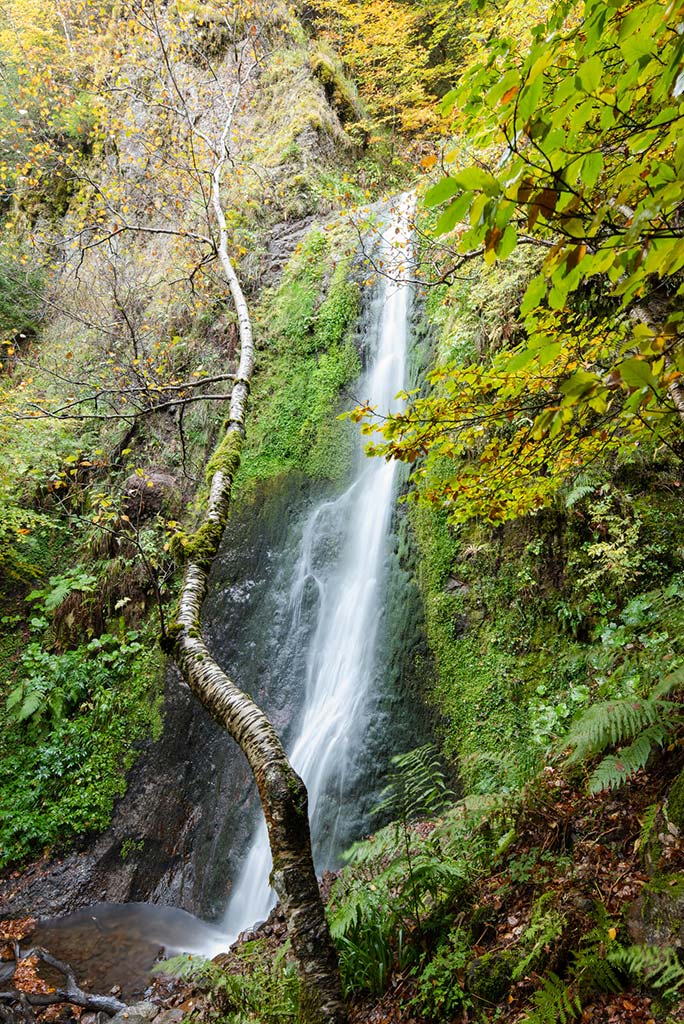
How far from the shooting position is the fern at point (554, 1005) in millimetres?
2197

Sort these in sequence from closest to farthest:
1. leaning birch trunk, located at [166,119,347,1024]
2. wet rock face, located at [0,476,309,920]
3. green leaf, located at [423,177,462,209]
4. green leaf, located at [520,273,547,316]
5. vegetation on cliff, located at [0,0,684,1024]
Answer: green leaf, located at [423,177,462,209]
green leaf, located at [520,273,547,316]
vegetation on cliff, located at [0,0,684,1024]
leaning birch trunk, located at [166,119,347,1024]
wet rock face, located at [0,476,309,920]

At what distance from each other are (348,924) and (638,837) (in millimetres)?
1632

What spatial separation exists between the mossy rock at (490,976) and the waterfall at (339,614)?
2727 mm

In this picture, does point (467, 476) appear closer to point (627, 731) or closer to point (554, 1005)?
point (627, 731)

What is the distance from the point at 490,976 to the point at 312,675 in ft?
14.0

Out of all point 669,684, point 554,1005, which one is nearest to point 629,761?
point 669,684

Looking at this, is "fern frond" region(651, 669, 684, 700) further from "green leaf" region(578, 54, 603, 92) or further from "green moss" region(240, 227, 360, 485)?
"green moss" region(240, 227, 360, 485)

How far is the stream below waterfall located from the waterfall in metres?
0.01

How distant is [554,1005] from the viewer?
2271mm

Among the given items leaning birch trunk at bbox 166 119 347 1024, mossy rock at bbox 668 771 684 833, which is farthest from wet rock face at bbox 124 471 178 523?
mossy rock at bbox 668 771 684 833

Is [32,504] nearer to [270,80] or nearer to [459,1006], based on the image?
[459,1006]

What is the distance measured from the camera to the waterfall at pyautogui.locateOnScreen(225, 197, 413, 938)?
5641 mm

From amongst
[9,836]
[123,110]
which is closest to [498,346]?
[9,836]

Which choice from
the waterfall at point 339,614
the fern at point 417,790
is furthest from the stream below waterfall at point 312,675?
the fern at point 417,790
